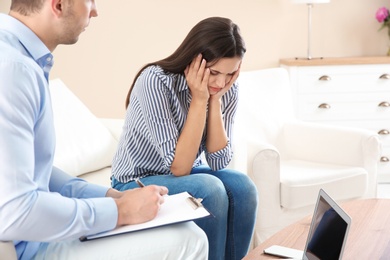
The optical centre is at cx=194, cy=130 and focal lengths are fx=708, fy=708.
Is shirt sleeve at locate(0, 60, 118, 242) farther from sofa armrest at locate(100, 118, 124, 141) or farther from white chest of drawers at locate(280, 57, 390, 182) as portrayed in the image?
white chest of drawers at locate(280, 57, 390, 182)

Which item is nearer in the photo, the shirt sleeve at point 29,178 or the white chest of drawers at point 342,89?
the shirt sleeve at point 29,178

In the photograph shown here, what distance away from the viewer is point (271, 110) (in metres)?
3.76

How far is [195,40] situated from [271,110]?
139cm

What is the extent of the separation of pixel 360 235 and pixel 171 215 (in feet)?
2.15

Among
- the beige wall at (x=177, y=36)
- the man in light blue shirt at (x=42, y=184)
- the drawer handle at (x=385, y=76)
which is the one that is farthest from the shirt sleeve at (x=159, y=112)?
the drawer handle at (x=385, y=76)

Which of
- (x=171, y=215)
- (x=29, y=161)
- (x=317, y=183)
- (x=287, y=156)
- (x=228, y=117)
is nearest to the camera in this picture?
(x=29, y=161)

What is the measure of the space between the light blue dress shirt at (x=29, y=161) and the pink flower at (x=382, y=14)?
10.6ft

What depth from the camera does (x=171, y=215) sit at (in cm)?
176

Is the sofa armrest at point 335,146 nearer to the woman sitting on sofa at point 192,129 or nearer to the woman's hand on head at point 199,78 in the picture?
the woman sitting on sofa at point 192,129

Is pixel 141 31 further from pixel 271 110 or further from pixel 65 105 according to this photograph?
pixel 65 105

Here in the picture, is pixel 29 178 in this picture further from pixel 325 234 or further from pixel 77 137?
pixel 77 137

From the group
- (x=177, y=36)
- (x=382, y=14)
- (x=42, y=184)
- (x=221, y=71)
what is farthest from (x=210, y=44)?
(x=382, y=14)

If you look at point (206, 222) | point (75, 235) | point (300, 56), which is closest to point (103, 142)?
point (206, 222)

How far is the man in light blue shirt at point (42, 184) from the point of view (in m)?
1.51
